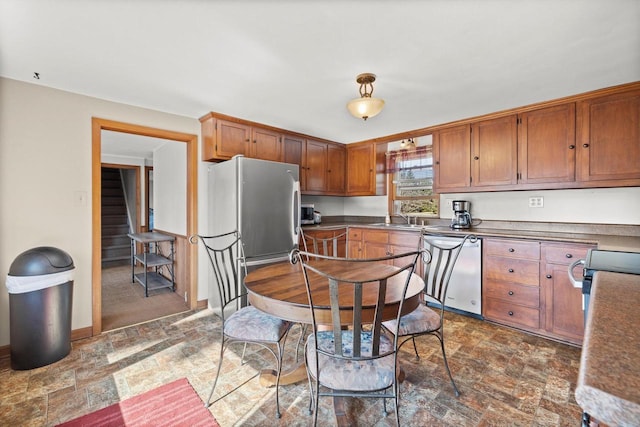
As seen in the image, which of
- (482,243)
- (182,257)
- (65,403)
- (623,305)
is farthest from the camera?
(182,257)

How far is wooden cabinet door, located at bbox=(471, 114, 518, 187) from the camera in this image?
3.16 meters

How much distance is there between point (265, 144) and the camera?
372 cm

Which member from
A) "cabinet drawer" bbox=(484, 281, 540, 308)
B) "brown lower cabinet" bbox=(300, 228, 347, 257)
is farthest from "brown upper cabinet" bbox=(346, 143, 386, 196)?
"cabinet drawer" bbox=(484, 281, 540, 308)

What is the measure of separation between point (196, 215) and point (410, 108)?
274 cm

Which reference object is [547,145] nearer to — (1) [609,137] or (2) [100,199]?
(1) [609,137]

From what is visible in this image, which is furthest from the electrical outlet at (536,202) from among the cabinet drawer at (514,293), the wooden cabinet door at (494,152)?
the cabinet drawer at (514,293)

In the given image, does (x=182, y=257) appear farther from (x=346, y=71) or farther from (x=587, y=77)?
(x=587, y=77)

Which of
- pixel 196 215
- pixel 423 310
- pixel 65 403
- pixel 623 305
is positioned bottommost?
pixel 65 403

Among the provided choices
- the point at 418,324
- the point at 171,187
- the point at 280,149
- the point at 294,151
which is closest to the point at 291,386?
the point at 418,324

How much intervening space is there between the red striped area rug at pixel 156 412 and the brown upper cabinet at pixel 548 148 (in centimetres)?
339

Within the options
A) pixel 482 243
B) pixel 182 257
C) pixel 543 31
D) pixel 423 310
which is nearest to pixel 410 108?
pixel 543 31

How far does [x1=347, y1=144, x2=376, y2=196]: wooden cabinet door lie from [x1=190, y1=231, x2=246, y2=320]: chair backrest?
2361mm

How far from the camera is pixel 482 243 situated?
305 centimetres

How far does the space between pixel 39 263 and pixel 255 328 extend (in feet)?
5.95
